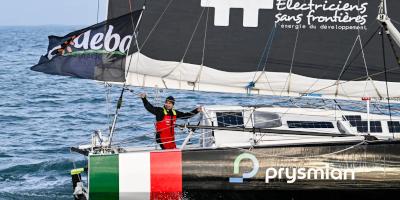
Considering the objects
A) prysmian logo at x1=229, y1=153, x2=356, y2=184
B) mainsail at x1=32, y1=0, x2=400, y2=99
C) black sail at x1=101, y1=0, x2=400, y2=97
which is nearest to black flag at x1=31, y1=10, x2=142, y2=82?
mainsail at x1=32, y1=0, x2=400, y2=99

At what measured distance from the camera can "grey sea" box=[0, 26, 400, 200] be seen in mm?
16094

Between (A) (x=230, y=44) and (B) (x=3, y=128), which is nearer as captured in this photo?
(A) (x=230, y=44)

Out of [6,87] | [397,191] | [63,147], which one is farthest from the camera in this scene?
[6,87]

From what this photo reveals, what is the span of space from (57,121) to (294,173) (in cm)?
1198

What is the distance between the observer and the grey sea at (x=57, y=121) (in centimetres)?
1609

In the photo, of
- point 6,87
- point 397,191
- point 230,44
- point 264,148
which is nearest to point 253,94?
point 230,44

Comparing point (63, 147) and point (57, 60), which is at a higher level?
point (57, 60)

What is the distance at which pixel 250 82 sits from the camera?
14906 millimetres

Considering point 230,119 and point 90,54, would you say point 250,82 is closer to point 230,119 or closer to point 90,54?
point 230,119

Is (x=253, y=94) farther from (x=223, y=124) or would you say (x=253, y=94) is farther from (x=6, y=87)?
(x=6, y=87)

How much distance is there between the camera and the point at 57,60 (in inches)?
550

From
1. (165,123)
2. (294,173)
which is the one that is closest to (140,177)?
(165,123)

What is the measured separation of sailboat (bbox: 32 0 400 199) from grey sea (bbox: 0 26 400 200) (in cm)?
44

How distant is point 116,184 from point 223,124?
2126mm
